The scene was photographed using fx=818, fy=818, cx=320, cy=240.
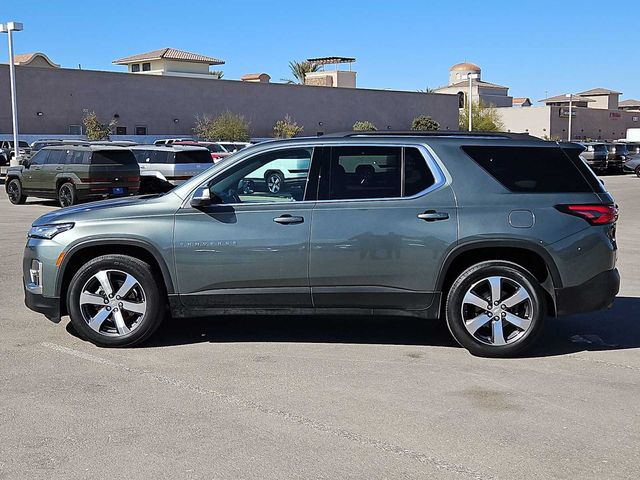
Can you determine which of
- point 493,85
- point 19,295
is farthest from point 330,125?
point 19,295

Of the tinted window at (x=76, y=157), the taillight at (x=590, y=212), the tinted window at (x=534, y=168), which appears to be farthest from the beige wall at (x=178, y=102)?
the taillight at (x=590, y=212)

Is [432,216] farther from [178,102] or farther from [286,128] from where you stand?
[286,128]

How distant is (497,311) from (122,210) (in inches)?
130

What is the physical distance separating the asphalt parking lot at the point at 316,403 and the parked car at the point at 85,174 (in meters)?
13.9

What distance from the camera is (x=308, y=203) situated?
6887mm

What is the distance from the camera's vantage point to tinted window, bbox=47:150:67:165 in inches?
874

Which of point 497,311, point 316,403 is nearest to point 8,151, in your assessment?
point 497,311

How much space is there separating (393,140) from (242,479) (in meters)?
3.59

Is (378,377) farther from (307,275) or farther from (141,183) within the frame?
(141,183)

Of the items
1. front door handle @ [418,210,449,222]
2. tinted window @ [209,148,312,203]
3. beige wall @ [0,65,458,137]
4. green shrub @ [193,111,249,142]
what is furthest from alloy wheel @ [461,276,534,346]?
green shrub @ [193,111,249,142]

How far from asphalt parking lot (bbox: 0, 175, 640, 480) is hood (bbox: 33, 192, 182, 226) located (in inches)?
44.4

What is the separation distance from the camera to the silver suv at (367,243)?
6762 mm

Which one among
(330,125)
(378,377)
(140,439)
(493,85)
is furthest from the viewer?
(493,85)

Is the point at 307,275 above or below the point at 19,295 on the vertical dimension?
above
